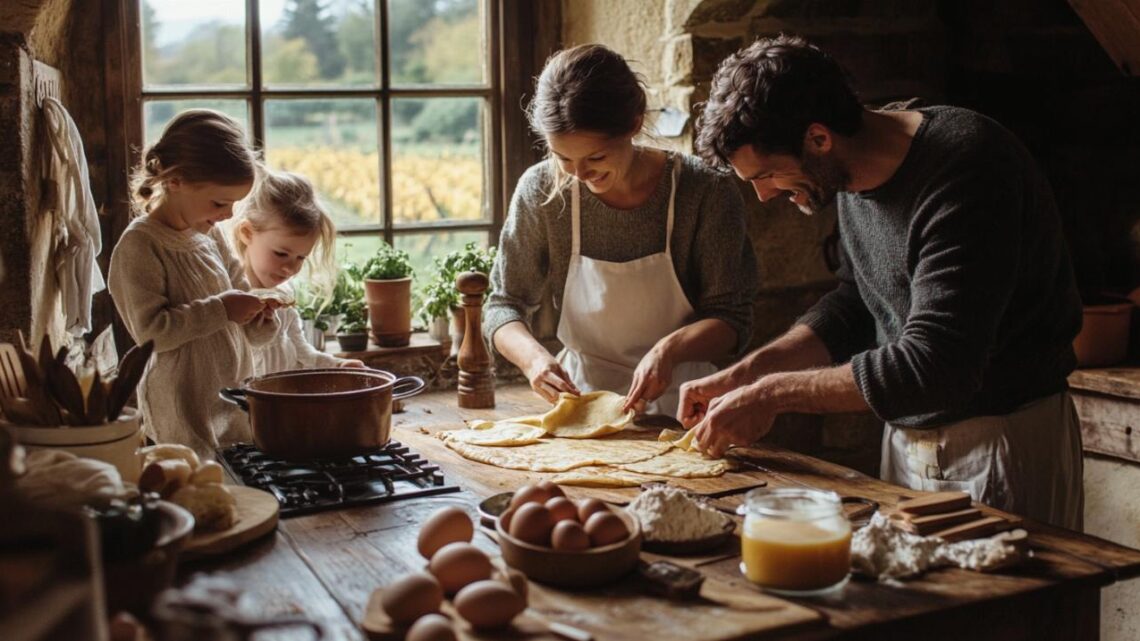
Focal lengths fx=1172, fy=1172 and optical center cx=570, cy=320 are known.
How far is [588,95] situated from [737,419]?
0.75 m

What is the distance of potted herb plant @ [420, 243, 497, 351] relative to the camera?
10.8 ft

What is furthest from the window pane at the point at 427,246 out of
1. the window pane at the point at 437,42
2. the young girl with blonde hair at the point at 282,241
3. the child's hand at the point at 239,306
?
the child's hand at the point at 239,306

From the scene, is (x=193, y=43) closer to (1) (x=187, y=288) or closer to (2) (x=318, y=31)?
(2) (x=318, y=31)

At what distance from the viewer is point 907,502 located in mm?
1803

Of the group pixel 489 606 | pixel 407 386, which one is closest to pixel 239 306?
pixel 407 386

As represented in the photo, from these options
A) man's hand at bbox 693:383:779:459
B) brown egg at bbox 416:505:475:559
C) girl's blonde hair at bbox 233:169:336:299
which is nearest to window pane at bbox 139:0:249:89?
girl's blonde hair at bbox 233:169:336:299

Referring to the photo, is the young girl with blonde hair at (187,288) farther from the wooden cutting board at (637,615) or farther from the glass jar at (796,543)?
the glass jar at (796,543)

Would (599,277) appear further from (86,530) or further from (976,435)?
(86,530)

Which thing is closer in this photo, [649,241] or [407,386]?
[407,386]

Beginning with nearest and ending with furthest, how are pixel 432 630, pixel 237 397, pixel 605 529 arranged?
pixel 432 630
pixel 605 529
pixel 237 397

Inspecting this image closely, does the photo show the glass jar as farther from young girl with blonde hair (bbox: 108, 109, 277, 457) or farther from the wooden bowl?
young girl with blonde hair (bbox: 108, 109, 277, 457)

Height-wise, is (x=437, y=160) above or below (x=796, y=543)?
above

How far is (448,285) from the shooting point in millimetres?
3328

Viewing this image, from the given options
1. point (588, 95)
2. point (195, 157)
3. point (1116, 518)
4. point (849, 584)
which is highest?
point (588, 95)
